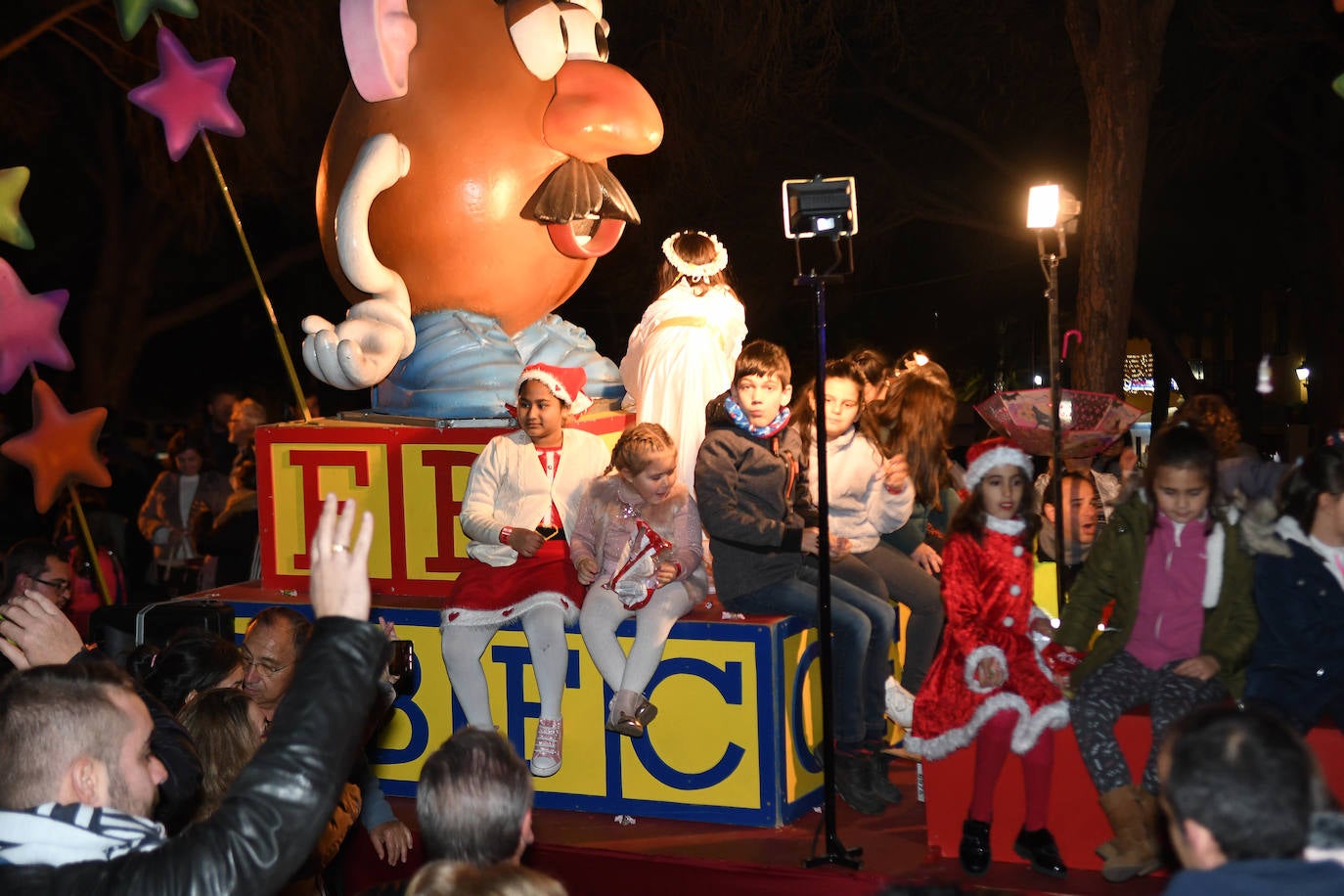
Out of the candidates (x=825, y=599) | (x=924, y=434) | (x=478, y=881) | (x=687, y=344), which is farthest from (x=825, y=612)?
(x=478, y=881)

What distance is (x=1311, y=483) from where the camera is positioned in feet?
15.0

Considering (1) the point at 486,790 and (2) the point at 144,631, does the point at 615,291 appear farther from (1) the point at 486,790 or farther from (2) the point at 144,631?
(1) the point at 486,790

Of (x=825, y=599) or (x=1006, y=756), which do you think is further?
(x=825, y=599)

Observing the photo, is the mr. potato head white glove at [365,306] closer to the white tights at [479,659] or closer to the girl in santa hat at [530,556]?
the girl in santa hat at [530,556]

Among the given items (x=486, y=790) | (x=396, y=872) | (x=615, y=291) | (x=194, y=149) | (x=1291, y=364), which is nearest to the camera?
(x=486, y=790)

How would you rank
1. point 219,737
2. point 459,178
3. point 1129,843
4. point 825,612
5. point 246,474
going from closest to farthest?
point 219,737
point 1129,843
point 825,612
point 459,178
point 246,474

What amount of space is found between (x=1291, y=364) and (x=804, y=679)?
2218cm

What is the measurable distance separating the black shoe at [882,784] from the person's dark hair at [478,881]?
3.26 metres

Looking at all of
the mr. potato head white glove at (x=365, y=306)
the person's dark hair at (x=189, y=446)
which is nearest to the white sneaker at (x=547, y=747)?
the mr. potato head white glove at (x=365, y=306)

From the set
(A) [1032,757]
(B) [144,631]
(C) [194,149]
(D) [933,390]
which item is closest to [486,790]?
(A) [1032,757]

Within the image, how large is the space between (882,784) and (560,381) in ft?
6.17

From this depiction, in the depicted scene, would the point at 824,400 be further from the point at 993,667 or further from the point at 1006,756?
the point at 1006,756

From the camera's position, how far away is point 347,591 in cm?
224

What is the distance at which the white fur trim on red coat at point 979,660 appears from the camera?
473 cm
